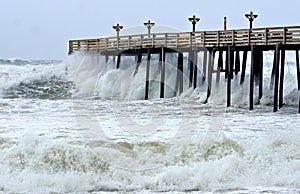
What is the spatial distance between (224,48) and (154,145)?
12940 mm

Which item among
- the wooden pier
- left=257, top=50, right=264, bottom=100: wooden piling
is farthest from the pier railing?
left=257, top=50, right=264, bottom=100: wooden piling

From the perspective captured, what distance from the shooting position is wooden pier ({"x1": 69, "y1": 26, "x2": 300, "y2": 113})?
2441 centimetres

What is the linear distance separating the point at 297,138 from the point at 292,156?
1.33 meters

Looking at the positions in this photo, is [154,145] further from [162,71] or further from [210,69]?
[162,71]

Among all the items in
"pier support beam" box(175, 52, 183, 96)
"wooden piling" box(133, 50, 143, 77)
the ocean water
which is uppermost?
"wooden piling" box(133, 50, 143, 77)

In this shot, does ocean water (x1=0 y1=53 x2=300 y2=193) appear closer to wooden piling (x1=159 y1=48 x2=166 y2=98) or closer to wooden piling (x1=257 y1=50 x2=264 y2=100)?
wooden piling (x1=257 y1=50 x2=264 y2=100)

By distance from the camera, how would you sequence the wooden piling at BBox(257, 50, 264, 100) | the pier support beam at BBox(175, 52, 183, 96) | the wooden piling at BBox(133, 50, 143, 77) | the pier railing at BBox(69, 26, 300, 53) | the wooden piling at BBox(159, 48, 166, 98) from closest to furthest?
the pier railing at BBox(69, 26, 300, 53) → the wooden piling at BBox(257, 50, 264, 100) → the wooden piling at BBox(159, 48, 166, 98) → the pier support beam at BBox(175, 52, 183, 96) → the wooden piling at BBox(133, 50, 143, 77)

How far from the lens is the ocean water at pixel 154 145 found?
1200 centimetres

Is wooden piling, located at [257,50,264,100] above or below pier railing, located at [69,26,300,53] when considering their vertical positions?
below

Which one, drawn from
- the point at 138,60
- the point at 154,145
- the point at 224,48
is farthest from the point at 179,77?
the point at 154,145

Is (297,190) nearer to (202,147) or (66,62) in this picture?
(202,147)

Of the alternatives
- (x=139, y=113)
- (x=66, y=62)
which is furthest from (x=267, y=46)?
(x=66, y=62)

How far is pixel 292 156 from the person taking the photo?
13711 millimetres

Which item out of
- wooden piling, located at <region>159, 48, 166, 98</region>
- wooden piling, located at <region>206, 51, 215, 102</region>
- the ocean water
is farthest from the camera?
wooden piling, located at <region>159, 48, 166, 98</region>
